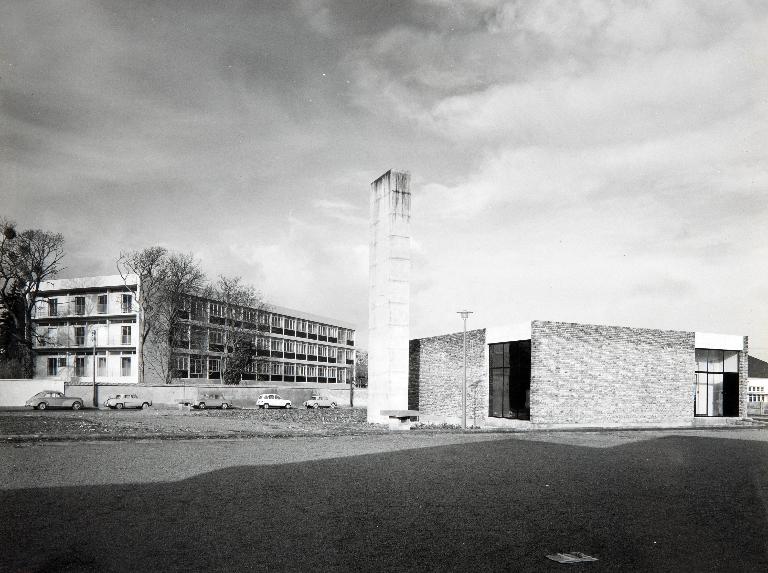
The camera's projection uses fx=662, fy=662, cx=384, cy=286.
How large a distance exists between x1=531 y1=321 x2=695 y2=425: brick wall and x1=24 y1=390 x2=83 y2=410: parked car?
107 ft

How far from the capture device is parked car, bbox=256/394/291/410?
5484 cm

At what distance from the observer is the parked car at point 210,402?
51.2 metres

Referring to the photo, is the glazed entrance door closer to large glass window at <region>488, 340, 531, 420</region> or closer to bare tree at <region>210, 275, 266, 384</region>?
large glass window at <region>488, 340, 531, 420</region>

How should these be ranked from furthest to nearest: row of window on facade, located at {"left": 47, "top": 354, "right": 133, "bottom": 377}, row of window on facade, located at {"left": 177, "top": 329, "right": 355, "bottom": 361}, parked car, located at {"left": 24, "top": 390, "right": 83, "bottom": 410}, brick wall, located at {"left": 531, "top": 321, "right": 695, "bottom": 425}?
row of window on facade, located at {"left": 177, "top": 329, "right": 355, "bottom": 361}, row of window on facade, located at {"left": 47, "top": 354, "right": 133, "bottom": 377}, parked car, located at {"left": 24, "top": 390, "right": 83, "bottom": 410}, brick wall, located at {"left": 531, "top": 321, "right": 695, "bottom": 425}

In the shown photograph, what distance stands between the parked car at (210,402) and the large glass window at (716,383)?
113ft

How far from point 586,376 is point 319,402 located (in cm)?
3113

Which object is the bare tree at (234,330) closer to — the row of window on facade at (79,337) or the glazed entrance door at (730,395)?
the row of window on facade at (79,337)

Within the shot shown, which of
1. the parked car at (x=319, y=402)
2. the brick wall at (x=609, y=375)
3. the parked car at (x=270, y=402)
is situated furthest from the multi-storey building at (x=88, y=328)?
the brick wall at (x=609, y=375)

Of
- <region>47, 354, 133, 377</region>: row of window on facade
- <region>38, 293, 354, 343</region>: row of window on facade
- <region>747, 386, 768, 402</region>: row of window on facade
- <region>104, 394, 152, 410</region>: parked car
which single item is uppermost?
<region>38, 293, 354, 343</region>: row of window on facade

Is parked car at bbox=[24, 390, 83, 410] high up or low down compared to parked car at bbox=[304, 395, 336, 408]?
up

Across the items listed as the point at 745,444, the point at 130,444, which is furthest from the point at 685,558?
the point at 745,444

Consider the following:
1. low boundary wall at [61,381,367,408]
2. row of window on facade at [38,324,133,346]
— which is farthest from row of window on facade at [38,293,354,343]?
low boundary wall at [61,381,367,408]

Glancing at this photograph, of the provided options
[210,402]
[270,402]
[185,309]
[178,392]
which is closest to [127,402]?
[178,392]

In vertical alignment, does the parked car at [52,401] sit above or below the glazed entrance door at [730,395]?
below
